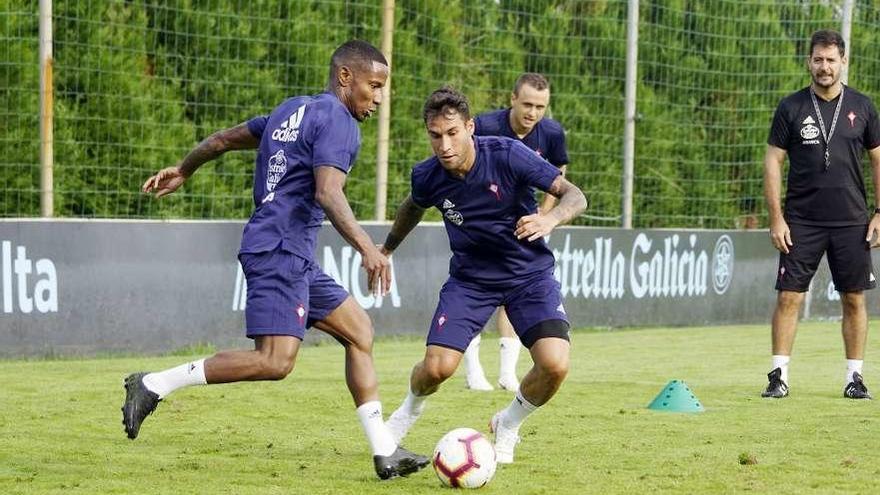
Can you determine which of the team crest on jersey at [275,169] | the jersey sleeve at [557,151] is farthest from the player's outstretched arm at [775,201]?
the team crest on jersey at [275,169]

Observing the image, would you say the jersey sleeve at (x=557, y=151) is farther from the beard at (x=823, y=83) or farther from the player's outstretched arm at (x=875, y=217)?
the player's outstretched arm at (x=875, y=217)

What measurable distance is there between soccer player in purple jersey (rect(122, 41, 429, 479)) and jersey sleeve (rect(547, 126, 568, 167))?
346cm

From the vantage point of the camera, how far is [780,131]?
1017 cm

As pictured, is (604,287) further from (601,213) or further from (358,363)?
(358,363)

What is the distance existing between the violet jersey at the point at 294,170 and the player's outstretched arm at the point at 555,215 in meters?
0.82

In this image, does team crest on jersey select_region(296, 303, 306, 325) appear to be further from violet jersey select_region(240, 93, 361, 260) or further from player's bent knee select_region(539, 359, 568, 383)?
player's bent knee select_region(539, 359, 568, 383)

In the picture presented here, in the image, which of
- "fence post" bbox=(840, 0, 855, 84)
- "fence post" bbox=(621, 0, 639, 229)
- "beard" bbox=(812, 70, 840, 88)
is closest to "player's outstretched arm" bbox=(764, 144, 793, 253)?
"beard" bbox=(812, 70, 840, 88)

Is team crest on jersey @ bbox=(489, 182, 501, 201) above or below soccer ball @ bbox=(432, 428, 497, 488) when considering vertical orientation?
above

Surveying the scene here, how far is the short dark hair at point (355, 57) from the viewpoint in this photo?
693 centimetres

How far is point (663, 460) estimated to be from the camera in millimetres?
7156

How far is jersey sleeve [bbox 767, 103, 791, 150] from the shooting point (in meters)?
10.1

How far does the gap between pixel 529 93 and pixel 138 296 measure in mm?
4459

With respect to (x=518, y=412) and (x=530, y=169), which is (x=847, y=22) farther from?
(x=518, y=412)

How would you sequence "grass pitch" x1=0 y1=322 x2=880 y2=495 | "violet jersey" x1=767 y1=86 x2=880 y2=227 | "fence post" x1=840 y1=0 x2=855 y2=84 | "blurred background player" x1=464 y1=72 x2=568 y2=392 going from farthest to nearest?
"fence post" x1=840 y1=0 x2=855 y2=84
"violet jersey" x1=767 y1=86 x2=880 y2=227
"blurred background player" x1=464 y1=72 x2=568 y2=392
"grass pitch" x1=0 y1=322 x2=880 y2=495
